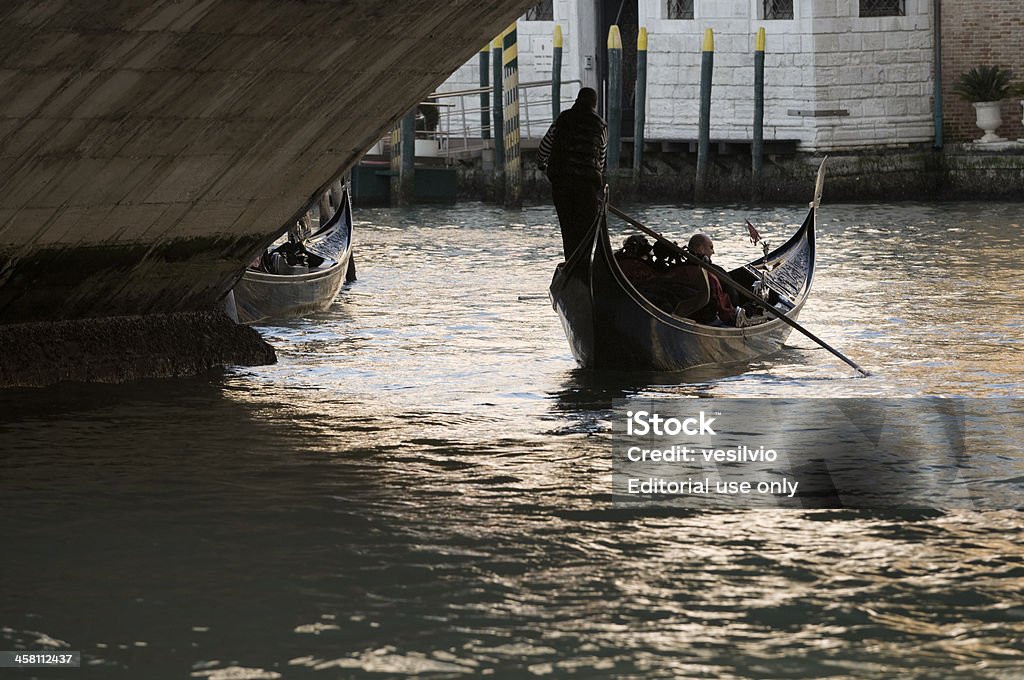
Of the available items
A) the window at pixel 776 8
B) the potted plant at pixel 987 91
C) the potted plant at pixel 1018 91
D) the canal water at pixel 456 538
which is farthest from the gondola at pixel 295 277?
the potted plant at pixel 1018 91

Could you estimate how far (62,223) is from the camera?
796 cm

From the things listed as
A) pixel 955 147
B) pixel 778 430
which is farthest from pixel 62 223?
pixel 955 147

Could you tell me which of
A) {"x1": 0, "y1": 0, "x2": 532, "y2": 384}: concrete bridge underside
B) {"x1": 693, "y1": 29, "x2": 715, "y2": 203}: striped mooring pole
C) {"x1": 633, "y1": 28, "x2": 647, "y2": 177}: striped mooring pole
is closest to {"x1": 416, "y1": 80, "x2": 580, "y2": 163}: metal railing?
{"x1": 633, "y1": 28, "x2": 647, "y2": 177}: striped mooring pole

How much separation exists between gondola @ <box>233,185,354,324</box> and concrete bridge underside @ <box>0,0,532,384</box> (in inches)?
56.3

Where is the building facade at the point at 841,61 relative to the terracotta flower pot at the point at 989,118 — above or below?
above

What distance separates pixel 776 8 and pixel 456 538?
15.0 m

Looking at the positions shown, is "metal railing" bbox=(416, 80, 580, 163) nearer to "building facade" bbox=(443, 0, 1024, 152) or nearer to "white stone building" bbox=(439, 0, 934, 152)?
"white stone building" bbox=(439, 0, 934, 152)

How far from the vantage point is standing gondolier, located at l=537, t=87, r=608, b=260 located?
28.0 ft

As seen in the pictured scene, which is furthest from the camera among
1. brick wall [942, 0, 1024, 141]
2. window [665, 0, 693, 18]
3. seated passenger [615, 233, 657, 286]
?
window [665, 0, 693, 18]

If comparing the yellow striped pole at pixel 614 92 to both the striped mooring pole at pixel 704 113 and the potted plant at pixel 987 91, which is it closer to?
the striped mooring pole at pixel 704 113

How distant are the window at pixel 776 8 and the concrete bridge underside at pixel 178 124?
11.7 m

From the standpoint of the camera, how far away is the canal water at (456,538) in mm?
4629

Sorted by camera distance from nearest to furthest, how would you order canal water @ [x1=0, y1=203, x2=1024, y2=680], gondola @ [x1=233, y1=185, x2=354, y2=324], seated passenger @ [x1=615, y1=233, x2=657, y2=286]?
canal water @ [x1=0, y1=203, x2=1024, y2=680] → seated passenger @ [x1=615, y1=233, x2=657, y2=286] → gondola @ [x1=233, y1=185, x2=354, y2=324]

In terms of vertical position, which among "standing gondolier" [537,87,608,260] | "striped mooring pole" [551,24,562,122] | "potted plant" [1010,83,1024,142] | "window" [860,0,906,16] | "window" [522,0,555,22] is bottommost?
"standing gondolier" [537,87,608,260]
